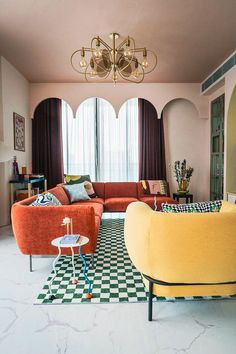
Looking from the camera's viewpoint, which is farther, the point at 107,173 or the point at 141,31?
the point at 107,173

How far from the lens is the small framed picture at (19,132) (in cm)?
462

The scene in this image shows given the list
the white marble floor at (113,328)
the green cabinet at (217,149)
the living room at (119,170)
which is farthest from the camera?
the green cabinet at (217,149)

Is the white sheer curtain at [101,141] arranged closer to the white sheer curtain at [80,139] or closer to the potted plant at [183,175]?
the white sheer curtain at [80,139]

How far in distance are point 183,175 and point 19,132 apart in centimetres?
336

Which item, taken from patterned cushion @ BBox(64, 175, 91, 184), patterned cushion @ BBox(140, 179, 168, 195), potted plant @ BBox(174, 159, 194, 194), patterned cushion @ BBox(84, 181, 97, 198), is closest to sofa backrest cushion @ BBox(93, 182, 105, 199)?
patterned cushion @ BBox(84, 181, 97, 198)

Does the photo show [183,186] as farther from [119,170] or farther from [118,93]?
[118,93]

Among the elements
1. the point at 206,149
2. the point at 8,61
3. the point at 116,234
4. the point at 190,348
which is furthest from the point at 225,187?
the point at 8,61

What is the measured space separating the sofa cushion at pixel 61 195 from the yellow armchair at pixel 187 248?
2.26 meters

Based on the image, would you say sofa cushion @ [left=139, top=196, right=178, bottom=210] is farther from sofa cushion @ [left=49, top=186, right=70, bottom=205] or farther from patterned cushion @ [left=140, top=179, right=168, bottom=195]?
sofa cushion @ [left=49, top=186, right=70, bottom=205]

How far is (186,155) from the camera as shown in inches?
226

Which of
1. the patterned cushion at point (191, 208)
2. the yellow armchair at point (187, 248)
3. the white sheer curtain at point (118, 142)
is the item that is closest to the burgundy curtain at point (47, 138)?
the white sheer curtain at point (118, 142)

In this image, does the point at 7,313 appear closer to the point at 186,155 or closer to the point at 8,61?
the point at 8,61

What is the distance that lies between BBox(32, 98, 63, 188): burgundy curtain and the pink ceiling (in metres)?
1.14

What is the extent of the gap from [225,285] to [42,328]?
1335mm
